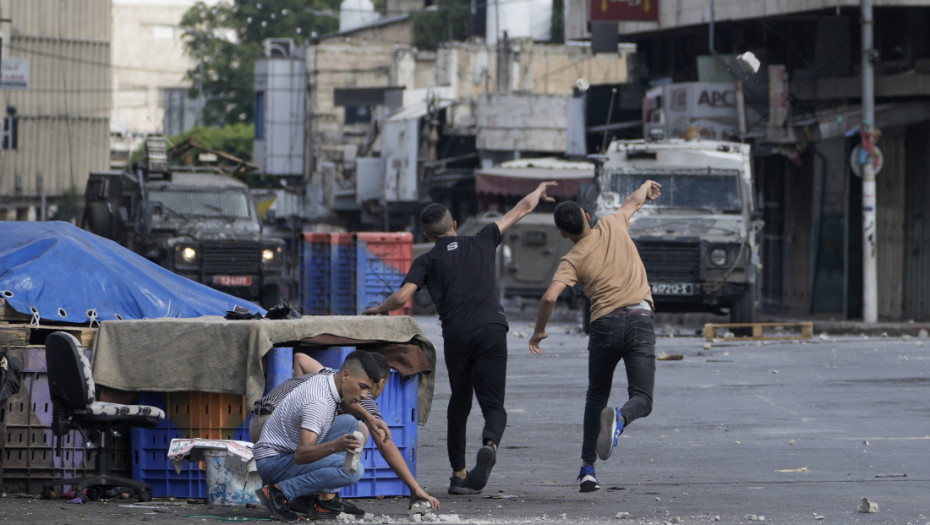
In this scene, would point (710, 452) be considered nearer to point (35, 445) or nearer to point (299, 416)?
point (299, 416)

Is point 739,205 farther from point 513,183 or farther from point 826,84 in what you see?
point 513,183

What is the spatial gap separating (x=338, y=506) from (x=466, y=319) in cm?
157

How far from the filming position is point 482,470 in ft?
30.2

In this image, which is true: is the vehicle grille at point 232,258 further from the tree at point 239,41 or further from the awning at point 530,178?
the tree at point 239,41

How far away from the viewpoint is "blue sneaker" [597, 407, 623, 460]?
29.7 ft

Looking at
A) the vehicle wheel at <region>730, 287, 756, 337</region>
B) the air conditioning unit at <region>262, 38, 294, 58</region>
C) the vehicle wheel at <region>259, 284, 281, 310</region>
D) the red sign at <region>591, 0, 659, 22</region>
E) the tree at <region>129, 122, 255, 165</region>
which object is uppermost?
the air conditioning unit at <region>262, 38, 294, 58</region>

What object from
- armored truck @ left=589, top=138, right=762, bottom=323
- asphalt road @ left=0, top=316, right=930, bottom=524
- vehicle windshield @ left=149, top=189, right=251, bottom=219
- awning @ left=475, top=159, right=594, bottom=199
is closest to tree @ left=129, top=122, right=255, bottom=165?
awning @ left=475, top=159, right=594, bottom=199

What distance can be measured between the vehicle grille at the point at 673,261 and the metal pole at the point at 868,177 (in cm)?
448

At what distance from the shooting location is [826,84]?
3064 centimetres

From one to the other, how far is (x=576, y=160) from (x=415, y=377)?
3158cm

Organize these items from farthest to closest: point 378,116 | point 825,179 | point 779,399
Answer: point 378,116
point 825,179
point 779,399

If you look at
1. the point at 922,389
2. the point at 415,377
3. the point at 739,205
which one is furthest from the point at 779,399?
the point at 739,205

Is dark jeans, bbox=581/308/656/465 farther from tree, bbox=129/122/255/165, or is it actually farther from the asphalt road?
tree, bbox=129/122/255/165

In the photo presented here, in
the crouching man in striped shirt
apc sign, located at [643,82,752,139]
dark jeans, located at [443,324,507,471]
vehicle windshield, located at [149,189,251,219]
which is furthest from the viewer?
apc sign, located at [643,82,752,139]
